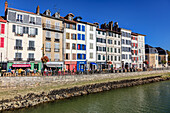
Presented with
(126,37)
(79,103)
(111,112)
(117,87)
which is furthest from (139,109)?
(126,37)

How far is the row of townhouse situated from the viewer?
94.6 ft

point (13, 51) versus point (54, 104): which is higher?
point (13, 51)

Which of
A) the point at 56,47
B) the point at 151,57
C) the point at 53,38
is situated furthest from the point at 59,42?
the point at 151,57

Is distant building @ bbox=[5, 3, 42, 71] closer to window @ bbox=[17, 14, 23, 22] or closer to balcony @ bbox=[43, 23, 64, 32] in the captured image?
window @ bbox=[17, 14, 23, 22]

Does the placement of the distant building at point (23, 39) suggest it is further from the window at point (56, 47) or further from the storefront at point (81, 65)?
the storefront at point (81, 65)

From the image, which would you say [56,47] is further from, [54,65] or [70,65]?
[70,65]

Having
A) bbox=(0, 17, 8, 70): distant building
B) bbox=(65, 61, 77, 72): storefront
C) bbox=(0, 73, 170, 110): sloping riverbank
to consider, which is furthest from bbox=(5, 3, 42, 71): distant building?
bbox=(0, 73, 170, 110): sloping riverbank

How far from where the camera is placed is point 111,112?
1625 centimetres

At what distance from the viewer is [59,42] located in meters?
35.8

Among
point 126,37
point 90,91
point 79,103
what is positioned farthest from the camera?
point 126,37

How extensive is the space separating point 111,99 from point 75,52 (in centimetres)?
2006

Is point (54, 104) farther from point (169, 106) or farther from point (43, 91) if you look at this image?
point (169, 106)

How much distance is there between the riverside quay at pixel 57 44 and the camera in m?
28.4

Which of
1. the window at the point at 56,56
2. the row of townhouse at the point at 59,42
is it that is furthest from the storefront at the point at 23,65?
the window at the point at 56,56
